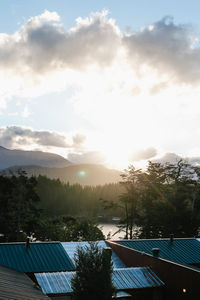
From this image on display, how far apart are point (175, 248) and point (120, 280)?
968 centimetres

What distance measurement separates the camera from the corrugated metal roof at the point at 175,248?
23453 millimetres

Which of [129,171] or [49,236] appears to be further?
[129,171]

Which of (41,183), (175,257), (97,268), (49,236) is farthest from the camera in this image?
(41,183)

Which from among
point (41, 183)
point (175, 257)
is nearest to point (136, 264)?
point (175, 257)

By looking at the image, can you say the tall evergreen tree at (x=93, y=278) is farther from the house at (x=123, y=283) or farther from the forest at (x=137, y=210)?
the forest at (x=137, y=210)

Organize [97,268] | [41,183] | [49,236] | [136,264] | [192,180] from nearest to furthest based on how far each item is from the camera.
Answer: [97,268], [136,264], [49,236], [192,180], [41,183]

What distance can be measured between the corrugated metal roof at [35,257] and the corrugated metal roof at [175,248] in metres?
6.02

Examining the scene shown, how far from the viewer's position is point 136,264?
20.7m

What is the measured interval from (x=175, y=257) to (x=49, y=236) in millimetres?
24348

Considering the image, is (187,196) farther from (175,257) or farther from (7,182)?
(7,182)

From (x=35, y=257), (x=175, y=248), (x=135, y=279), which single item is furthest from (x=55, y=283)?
(x=175, y=248)

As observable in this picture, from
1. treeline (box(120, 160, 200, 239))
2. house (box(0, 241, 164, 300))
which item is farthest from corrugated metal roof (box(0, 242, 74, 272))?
treeline (box(120, 160, 200, 239))

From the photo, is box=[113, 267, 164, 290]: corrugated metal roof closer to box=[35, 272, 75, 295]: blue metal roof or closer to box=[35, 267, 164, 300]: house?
box=[35, 267, 164, 300]: house

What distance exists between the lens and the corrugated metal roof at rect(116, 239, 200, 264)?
23.5m
